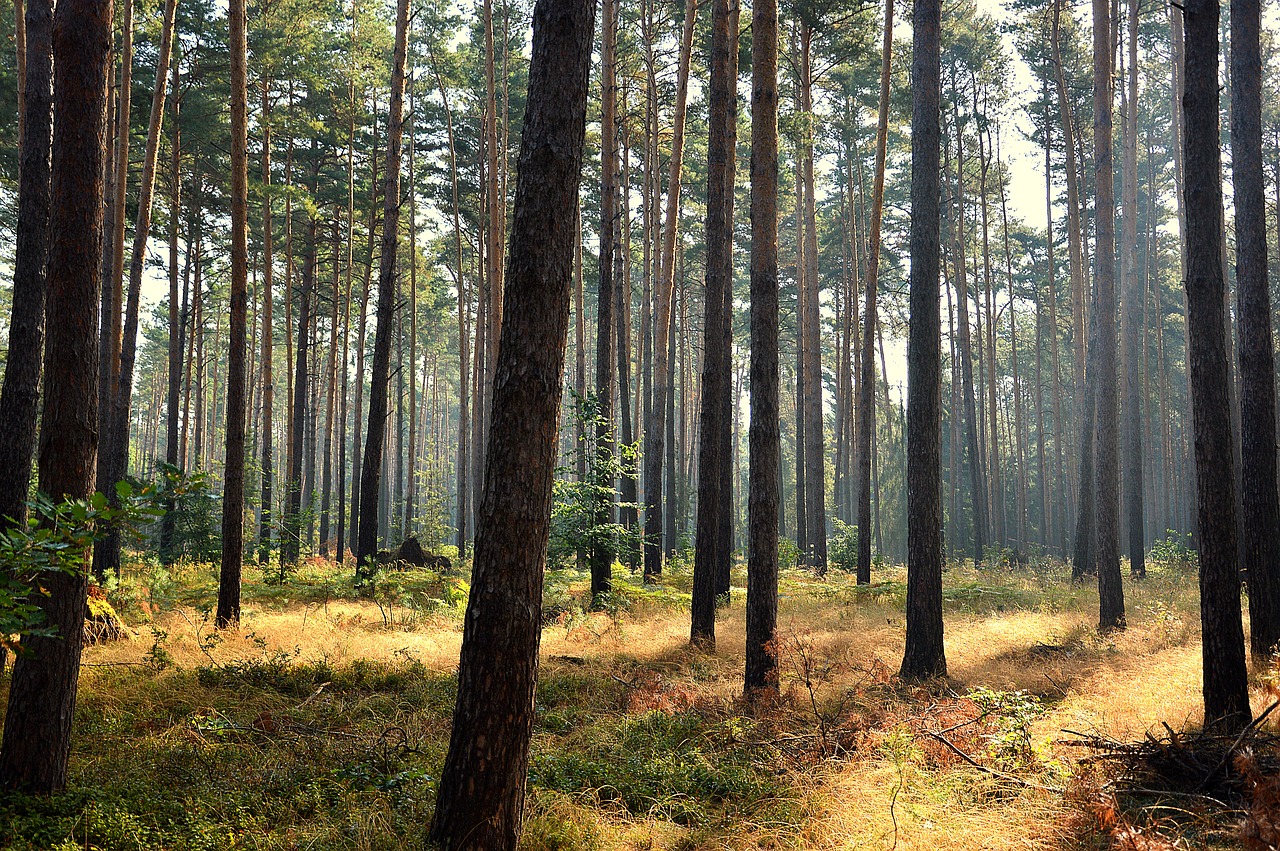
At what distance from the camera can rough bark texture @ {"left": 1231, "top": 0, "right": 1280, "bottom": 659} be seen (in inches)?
319

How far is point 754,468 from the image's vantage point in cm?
820

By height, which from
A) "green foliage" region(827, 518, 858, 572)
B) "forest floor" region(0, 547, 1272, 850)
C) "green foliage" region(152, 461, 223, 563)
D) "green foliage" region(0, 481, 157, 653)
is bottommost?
"green foliage" region(827, 518, 858, 572)

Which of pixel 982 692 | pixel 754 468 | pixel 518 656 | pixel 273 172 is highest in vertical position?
pixel 273 172

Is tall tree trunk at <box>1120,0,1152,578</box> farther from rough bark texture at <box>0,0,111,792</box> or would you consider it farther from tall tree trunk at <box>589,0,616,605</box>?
rough bark texture at <box>0,0,111,792</box>

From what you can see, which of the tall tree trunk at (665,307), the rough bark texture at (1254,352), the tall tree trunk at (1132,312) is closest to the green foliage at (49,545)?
the rough bark texture at (1254,352)

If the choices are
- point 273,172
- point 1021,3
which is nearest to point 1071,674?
point 1021,3

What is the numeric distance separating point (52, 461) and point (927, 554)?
839 cm

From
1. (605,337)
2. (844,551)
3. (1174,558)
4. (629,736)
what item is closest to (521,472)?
(629,736)

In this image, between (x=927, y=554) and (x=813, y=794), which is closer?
(x=813, y=794)

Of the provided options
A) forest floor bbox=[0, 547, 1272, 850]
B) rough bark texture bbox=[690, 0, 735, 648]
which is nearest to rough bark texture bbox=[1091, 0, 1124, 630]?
forest floor bbox=[0, 547, 1272, 850]

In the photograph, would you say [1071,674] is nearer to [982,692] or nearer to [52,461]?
[982,692]

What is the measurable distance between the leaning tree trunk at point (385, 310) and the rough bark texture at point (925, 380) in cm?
852

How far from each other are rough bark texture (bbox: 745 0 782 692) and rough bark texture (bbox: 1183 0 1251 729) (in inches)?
148

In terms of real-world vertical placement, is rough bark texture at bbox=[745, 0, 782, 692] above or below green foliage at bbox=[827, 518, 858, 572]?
above
